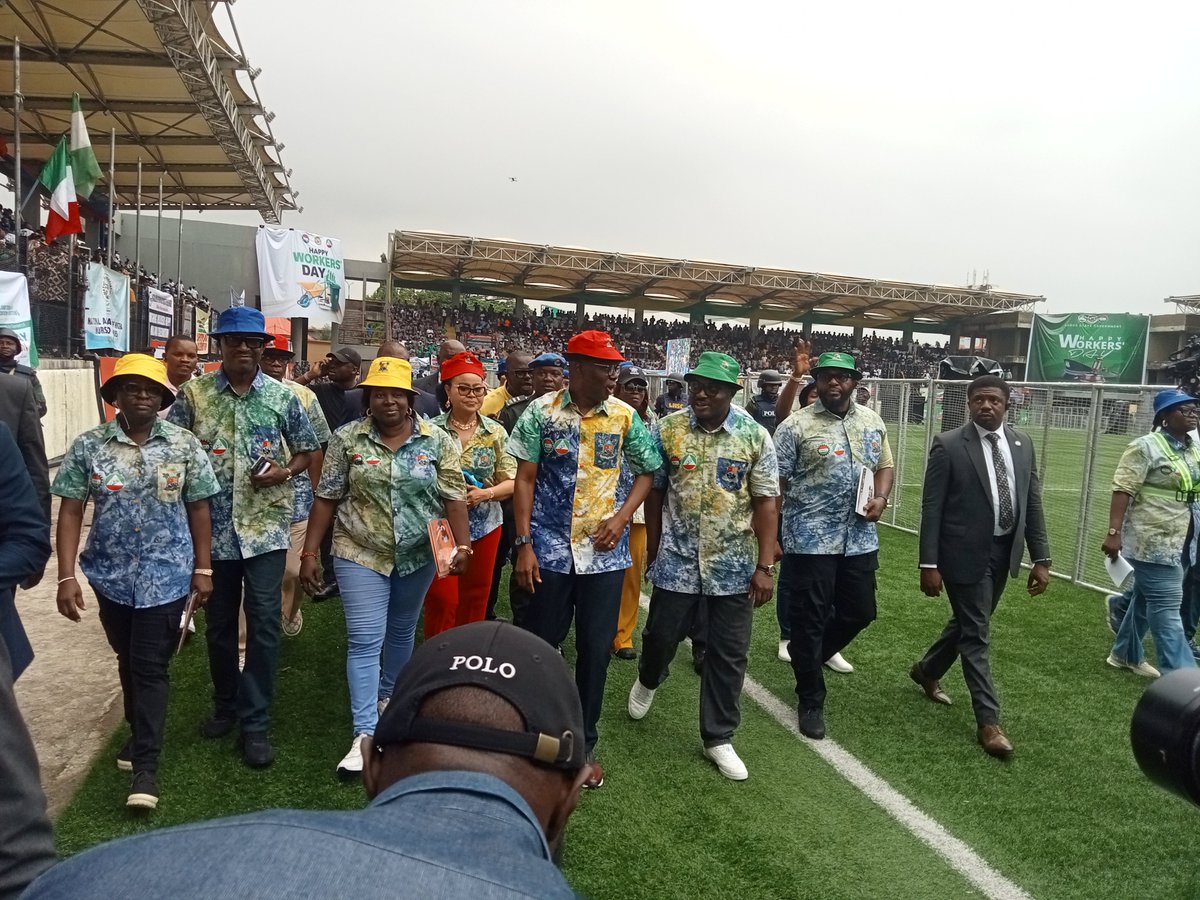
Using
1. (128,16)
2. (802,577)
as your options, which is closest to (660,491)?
(802,577)

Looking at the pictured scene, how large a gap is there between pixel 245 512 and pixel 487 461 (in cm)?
161

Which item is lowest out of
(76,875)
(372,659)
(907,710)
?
(907,710)

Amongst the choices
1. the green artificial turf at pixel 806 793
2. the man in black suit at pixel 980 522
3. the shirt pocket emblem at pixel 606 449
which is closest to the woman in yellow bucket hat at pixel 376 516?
the green artificial turf at pixel 806 793

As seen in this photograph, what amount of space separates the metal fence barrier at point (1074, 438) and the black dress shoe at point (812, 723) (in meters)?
4.20

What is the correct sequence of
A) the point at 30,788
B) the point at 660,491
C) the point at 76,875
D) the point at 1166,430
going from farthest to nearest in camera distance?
the point at 1166,430, the point at 660,491, the point at 30,788, the point at 76,875

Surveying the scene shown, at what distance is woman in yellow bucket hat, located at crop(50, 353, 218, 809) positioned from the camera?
3348mm

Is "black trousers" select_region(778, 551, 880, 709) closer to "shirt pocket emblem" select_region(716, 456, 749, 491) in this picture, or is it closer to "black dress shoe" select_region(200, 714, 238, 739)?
"shirt pocket emblem" select_region(716, 456, 749, 491)

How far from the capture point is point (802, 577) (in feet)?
15.0

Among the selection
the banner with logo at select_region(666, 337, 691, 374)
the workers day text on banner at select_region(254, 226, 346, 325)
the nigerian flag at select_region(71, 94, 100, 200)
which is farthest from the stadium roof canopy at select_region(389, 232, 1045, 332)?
the nigerian flag at select_region(71, 94, 100, 200)

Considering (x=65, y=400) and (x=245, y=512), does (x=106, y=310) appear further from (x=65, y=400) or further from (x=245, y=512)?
(x=245, y=512)

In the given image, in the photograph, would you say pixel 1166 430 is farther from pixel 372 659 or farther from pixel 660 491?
pixel 372 659

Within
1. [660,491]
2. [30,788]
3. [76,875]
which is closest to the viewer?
[76,875]

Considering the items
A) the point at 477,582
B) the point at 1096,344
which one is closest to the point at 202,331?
the point at 477,582

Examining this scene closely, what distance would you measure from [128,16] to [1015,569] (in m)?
13.3
